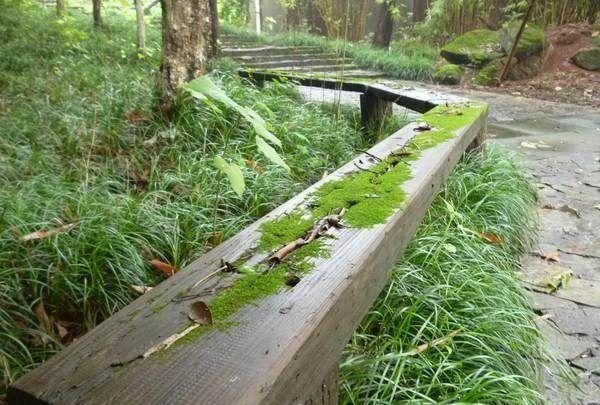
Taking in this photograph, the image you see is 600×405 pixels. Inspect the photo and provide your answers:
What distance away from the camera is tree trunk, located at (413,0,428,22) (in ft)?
44.6

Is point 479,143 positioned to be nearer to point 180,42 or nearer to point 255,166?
point 255,166

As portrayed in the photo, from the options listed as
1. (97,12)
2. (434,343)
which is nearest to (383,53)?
(97,12)

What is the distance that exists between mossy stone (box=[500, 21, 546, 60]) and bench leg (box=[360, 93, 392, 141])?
5.76m

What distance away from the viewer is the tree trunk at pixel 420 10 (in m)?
13.6

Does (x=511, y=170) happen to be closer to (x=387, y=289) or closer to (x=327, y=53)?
(x=387, y=289)

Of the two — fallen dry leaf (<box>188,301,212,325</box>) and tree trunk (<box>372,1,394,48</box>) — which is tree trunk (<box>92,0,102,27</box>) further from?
fallen dry leaf (<box>188,301,212,325</box>)

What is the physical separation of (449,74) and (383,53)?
2.76 meters

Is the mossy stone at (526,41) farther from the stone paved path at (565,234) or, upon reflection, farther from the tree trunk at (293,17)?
the tree trunk at (293,17)

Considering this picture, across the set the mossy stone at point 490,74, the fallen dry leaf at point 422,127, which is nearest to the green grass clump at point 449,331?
the fallen dry leaf at point 422,127

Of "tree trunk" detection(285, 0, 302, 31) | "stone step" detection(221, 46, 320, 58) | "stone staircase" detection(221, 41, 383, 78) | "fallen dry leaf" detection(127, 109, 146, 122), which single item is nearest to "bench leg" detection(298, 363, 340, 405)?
"fallen dry leaf" detection(127, 109, 146, 122)

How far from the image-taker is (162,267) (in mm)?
2139

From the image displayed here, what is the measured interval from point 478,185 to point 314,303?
7.60 feet

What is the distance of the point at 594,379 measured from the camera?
73.8 inches

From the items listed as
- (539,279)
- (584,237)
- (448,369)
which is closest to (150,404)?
(448,369)
